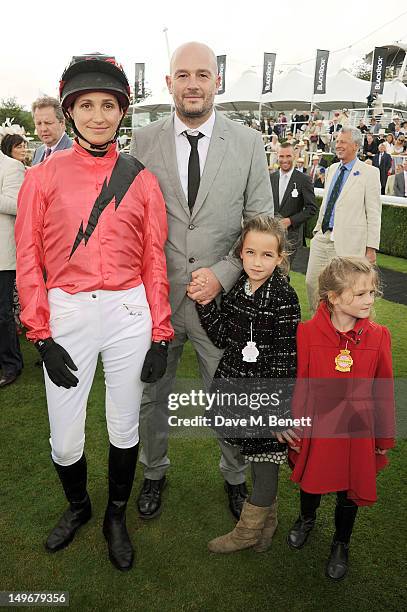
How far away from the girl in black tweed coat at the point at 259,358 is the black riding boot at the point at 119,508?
1.42ft

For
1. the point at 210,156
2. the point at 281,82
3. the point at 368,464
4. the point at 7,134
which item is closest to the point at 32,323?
the point at 210,156

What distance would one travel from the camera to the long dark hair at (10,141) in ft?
13.5

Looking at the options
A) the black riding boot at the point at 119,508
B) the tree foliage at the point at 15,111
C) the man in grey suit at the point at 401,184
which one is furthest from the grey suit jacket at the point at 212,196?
the tree foliage at the point at 15,111

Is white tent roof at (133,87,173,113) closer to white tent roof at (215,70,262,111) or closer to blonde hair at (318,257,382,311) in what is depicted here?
white tent roof at (215,70,262,111)

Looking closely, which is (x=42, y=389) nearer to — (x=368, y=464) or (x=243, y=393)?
(x=243, y=393)

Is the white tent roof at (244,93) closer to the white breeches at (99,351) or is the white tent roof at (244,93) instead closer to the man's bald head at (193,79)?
the man's bald head at (193,79)

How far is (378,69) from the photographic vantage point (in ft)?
71.3

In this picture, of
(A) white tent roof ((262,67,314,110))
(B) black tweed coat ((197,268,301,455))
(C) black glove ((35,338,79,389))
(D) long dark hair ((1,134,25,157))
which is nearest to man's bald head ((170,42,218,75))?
(B) black tweed coat ((197,268,301,455))

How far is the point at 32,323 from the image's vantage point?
197 cm

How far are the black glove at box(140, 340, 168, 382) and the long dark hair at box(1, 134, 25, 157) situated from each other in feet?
9.15

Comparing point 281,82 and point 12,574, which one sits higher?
point 281,82

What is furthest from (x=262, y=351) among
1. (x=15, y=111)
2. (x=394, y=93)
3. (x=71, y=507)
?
(x=15, y=111)

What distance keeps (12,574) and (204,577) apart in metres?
0.83

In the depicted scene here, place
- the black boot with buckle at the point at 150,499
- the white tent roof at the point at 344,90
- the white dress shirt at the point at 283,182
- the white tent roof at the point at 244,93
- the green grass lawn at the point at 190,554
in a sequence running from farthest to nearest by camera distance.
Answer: the white tent roof at the point at 244,93, the white tent roof at the point at 344,90, the white dress shirt at the point at 283,182, the black boot with buckle at the point at 150,499, the green grass lawn at the point at 190,554
